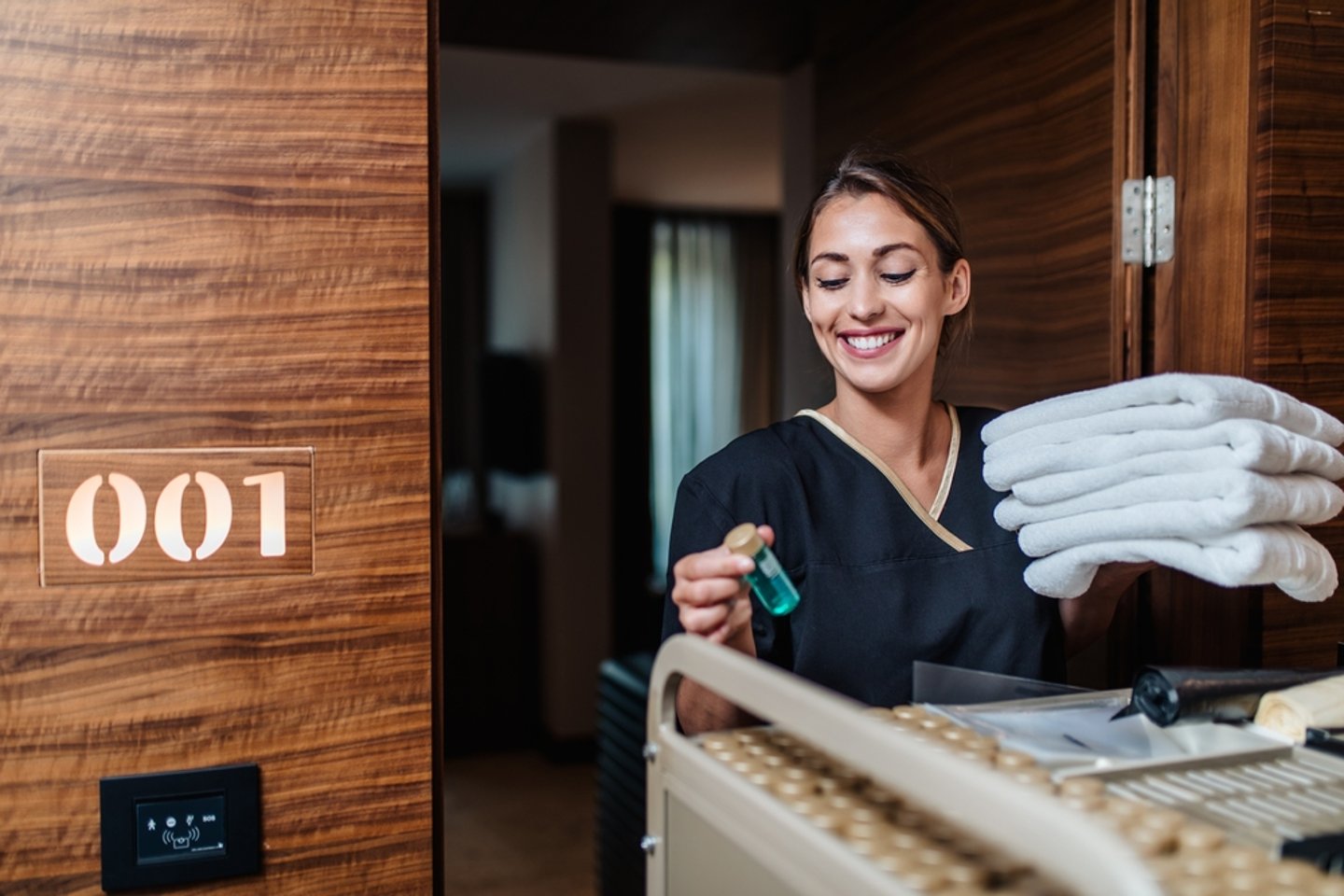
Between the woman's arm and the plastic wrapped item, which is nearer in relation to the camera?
the plastic wrapped item

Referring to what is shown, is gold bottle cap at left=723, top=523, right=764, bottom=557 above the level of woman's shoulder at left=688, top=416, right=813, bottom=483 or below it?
below

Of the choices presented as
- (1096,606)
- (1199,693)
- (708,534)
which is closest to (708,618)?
(708,534)

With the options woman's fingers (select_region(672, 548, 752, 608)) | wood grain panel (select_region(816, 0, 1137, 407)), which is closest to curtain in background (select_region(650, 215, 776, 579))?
wood grain panel (select_region(816, 0, 1137, 407))

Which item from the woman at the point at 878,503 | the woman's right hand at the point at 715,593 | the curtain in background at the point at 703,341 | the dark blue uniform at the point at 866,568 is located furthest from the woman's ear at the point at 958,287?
the curtain in background at the point at 703,341

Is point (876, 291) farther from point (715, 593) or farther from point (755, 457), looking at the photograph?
point (715, 593)

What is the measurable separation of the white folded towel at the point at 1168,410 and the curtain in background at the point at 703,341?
4.62 m

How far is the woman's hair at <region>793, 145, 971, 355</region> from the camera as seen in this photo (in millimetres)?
1228

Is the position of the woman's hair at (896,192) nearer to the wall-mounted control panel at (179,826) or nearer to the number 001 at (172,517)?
the number 001 at (172,517)

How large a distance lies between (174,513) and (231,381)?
0.12 m

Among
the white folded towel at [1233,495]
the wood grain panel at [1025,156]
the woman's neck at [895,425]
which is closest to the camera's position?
the white folded towel at [1233,495]

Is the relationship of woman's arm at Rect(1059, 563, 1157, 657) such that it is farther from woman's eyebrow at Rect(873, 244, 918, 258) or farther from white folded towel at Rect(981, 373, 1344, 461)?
woman's eyebrow at Rect(873, 244, 918, 258)

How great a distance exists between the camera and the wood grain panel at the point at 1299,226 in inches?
48.4

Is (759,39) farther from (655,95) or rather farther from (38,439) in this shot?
(38,439)

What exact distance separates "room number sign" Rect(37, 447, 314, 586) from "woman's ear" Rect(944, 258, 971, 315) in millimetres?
726
